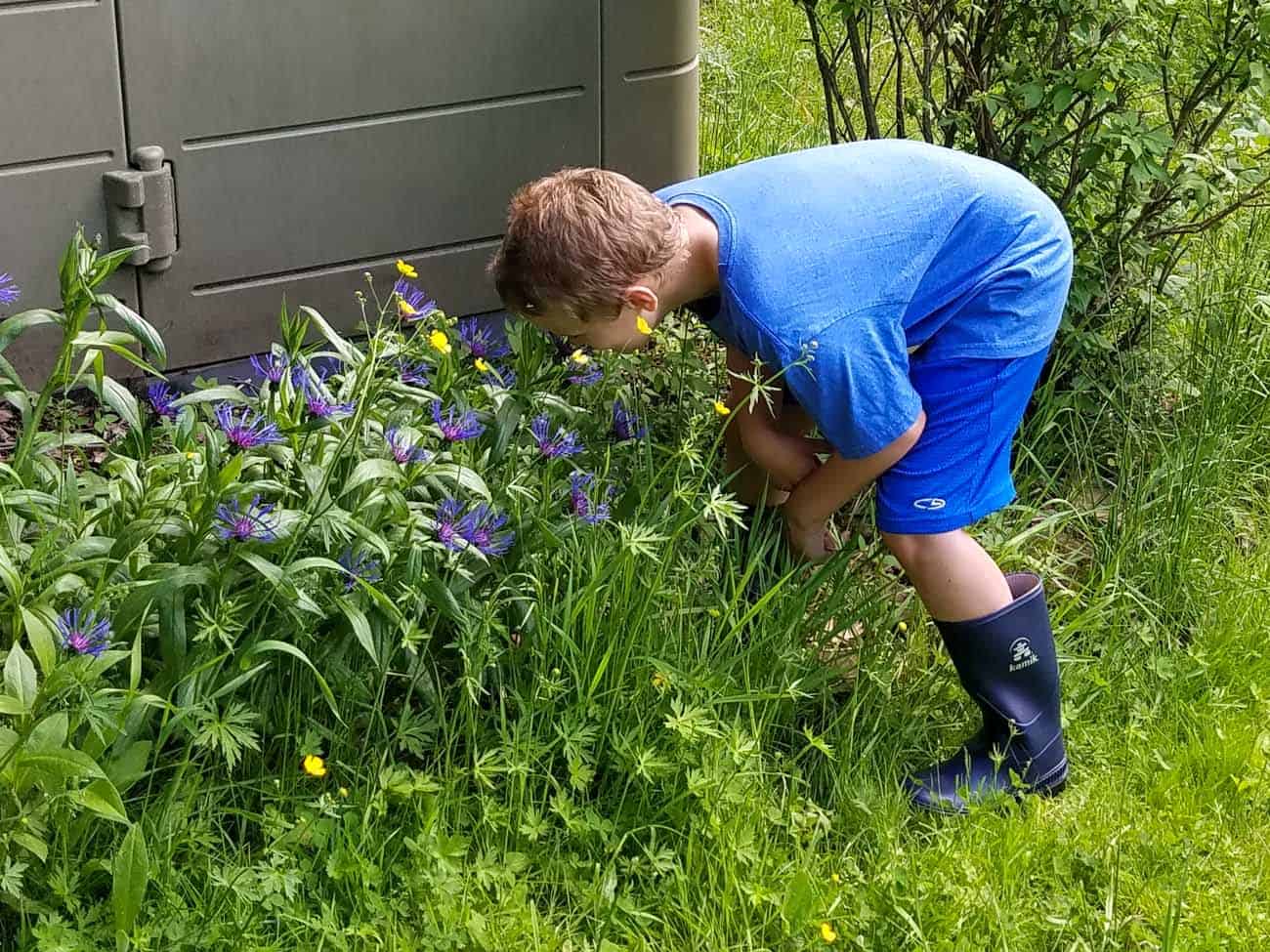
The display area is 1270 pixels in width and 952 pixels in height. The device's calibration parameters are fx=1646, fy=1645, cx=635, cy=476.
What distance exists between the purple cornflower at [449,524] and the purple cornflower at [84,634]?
0.50m

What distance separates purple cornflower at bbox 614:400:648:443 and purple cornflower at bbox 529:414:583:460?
31 cm

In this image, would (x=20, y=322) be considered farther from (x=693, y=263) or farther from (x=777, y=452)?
(x=777, y=452)

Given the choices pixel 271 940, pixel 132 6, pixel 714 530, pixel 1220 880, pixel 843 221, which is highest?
pixel 132 6

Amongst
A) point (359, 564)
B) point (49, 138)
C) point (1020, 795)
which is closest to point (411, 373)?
point (359, 564)

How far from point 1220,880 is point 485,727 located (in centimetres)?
128

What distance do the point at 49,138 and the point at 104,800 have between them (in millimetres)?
1541

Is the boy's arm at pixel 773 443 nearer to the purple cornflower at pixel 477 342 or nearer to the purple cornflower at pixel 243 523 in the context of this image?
the purple cornflower at pixel 477 342

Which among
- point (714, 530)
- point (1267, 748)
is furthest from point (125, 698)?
point (1267, 748)

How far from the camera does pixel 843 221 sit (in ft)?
8.96

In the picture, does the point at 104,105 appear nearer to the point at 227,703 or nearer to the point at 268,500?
the point at 268,500

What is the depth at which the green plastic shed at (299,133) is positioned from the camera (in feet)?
10.6

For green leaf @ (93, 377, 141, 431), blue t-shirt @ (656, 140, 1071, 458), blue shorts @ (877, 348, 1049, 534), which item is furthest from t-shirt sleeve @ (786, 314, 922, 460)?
green leaf @ (93, 377, 141, 431)

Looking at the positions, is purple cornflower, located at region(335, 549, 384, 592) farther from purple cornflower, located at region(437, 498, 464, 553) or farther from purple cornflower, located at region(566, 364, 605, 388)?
purple cornflower, located at region(566, 364, 605, 388)

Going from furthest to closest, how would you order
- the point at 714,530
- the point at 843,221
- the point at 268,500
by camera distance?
the point at 714,530
the point at 843,221
the point at 268,500
